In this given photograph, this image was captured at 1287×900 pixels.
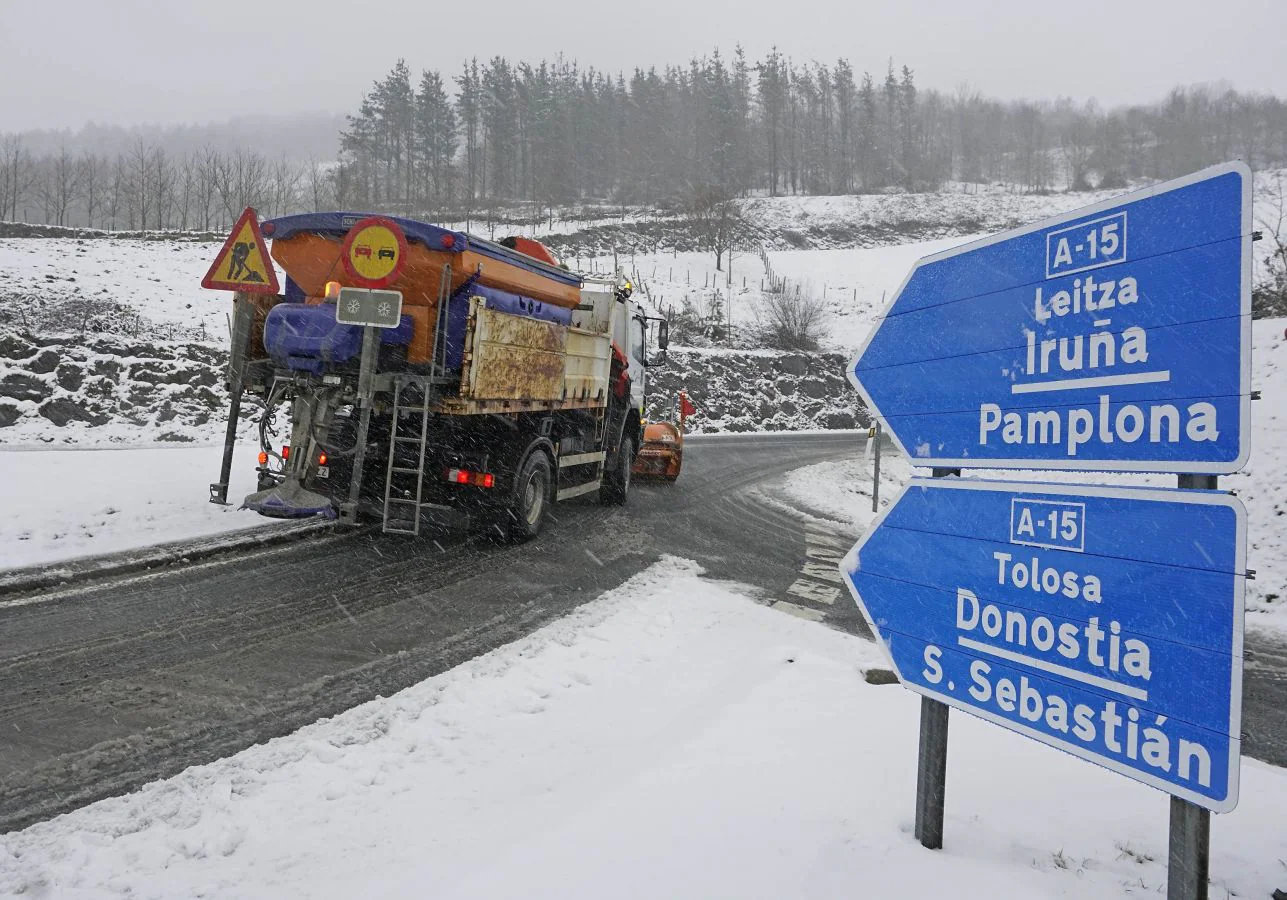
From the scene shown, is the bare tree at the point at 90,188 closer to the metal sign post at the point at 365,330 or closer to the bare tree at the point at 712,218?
the bare tree at the point at 712,218

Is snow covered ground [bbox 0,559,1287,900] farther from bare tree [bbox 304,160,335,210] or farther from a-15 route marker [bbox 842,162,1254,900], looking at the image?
bare tree [bbox 304,160,335,210]

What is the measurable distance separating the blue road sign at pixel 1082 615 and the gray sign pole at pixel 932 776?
0.12 metres

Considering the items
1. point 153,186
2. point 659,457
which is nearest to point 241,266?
point 659,457

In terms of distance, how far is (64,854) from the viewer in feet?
9.22

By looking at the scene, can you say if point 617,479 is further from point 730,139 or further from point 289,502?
point 730,139

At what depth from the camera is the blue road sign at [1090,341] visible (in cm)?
207

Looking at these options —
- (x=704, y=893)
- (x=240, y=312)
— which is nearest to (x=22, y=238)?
(x=240, y=312)

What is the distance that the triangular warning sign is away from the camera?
7.68 meters

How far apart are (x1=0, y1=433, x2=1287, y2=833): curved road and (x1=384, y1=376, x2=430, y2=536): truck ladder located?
0.43 meters

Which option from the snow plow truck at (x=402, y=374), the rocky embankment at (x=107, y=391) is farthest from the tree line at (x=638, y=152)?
the snow plow truck at (x=402, y=374)

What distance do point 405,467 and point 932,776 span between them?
19.3 ft

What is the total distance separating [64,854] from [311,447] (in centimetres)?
481

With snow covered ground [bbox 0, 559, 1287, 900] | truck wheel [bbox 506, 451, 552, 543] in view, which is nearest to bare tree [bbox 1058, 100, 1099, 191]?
truck wheel [bbox 506, 451, 552, 543]

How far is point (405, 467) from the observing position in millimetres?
7605
